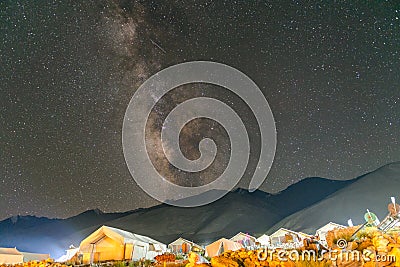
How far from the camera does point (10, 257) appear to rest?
1229 inches

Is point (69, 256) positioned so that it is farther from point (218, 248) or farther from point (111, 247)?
point (218, 248)

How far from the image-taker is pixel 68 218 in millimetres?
188500

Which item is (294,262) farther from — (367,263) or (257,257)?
(367,263)

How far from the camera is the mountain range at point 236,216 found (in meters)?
88.6

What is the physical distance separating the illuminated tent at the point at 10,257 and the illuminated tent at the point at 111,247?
765 centimetres

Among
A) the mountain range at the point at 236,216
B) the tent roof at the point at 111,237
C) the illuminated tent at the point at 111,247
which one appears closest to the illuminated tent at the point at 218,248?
the illuminated tent at the point at 111,247

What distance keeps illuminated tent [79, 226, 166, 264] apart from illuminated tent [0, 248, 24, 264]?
7.65 metres

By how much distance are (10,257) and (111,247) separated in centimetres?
1029

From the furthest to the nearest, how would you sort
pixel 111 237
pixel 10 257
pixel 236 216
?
pixel 236 216 < pixel 10 257 < pixel 111 237

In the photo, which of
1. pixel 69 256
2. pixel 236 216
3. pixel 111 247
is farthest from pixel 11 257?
pixel 236 216

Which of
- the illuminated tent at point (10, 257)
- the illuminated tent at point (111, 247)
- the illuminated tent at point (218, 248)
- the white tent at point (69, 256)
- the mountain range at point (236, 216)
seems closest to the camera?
the illuminated tent at point (111, 247)

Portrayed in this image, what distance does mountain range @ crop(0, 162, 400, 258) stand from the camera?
291 ft

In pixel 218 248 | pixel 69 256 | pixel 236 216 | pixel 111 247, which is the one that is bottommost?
pixel 218 248

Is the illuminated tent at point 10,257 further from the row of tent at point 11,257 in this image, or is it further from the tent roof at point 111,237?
the tent roof at point 111,237
